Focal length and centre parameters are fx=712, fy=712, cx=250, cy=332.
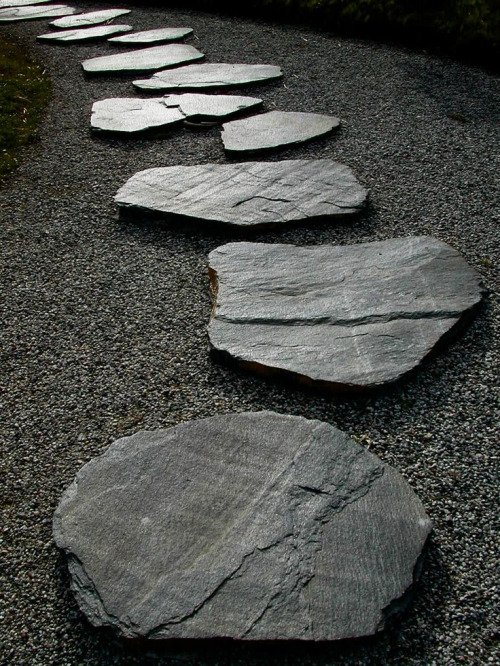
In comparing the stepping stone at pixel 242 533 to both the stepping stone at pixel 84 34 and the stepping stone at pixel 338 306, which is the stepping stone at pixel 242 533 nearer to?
the stepping stone at pixel 338 306

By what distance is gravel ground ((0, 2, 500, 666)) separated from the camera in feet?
4.57

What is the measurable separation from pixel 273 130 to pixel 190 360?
6.34 feet

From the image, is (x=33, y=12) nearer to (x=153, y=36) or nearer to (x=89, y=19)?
(x=89, y=19)

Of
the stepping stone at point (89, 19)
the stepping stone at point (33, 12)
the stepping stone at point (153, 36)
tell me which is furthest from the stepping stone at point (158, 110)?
the stepping stone at point (33, 12)

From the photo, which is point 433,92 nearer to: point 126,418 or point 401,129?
point 401,129

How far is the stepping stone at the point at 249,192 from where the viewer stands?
2811 millimetres

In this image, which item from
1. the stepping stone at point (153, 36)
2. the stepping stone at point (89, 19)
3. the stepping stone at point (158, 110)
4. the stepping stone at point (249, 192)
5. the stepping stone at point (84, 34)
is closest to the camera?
the stepping stone at point (249, 192)

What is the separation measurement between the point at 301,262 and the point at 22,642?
1.52m

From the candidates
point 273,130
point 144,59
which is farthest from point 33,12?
point 273,130

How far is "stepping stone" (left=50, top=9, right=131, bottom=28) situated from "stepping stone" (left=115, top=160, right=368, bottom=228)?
11.4 ft

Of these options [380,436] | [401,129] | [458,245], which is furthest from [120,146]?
[380,436]

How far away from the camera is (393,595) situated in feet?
4.50

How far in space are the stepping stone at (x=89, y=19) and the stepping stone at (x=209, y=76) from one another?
185 centimetres

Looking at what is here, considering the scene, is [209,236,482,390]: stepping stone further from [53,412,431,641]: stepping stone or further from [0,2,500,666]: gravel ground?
[53,412,431,641]: stepping stone
